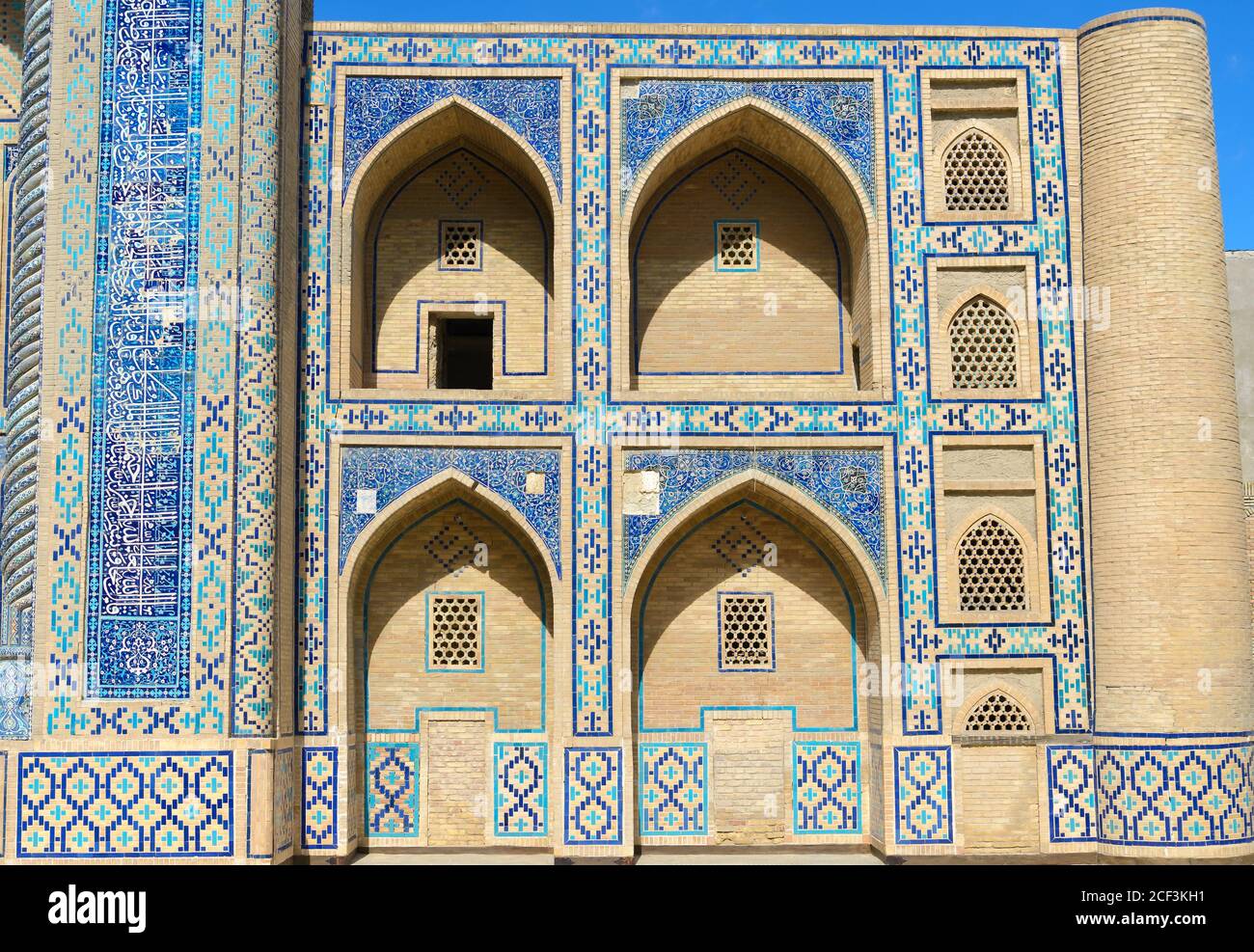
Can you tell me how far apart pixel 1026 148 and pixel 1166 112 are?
96 centimetres

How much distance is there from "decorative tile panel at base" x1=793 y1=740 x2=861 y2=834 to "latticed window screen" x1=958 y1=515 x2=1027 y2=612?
4.66 ft

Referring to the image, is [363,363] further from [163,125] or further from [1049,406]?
[1049,406]

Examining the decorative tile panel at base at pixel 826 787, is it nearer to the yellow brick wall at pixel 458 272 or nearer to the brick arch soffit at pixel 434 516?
the brick arch soffit at pixel 434 516

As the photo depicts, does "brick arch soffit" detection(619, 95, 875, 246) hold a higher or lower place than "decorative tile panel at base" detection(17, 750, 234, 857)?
higher

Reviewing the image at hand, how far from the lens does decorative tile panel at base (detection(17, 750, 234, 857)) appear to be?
807 cm

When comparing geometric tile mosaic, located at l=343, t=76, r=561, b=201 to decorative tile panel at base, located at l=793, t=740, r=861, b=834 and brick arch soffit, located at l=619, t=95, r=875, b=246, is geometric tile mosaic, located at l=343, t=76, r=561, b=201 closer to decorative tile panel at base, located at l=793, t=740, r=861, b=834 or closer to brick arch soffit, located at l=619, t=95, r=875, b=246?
brick arch soffit, located at l=619, t=95, r=875, b=246

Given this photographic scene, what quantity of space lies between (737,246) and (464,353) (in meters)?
2.82

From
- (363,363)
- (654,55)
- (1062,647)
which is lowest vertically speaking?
(1062,647)

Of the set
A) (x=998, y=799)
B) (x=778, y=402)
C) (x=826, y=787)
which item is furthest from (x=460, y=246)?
(x=998, y=799)

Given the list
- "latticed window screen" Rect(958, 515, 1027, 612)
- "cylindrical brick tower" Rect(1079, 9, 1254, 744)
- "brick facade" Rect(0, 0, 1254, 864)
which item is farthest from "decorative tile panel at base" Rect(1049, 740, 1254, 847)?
"latticed window screen" Rect(958, 515, 1027, 612)

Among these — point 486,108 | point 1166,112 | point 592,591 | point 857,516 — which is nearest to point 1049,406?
point 857,516

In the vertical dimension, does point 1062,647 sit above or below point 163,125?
below

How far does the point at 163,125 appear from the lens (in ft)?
28.6

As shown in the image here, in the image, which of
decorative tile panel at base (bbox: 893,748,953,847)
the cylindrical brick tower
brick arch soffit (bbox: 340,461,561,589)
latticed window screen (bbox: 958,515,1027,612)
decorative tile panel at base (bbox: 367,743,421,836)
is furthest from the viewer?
decorative tile panel at base (bbox: 367,743,421,836)
